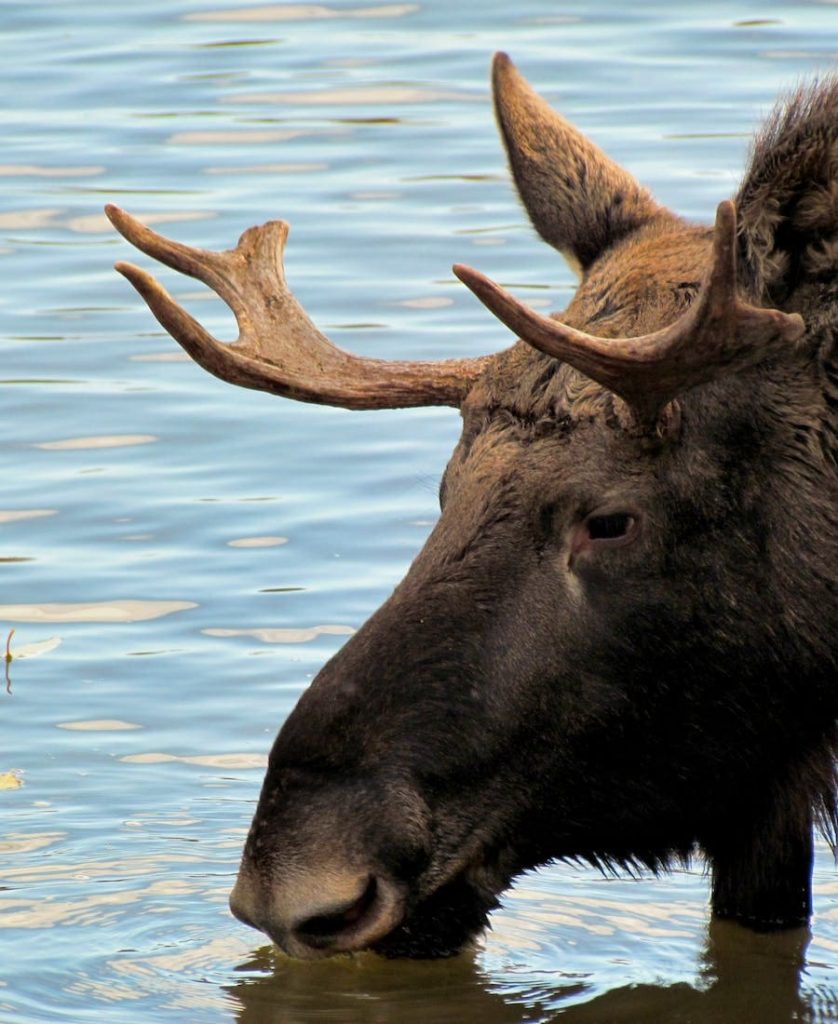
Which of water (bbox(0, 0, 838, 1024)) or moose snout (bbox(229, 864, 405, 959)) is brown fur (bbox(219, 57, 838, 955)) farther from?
water (bbox(0, 0, 838, 1024))

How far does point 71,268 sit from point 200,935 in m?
6.21

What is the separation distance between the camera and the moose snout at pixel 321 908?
547 centimetres

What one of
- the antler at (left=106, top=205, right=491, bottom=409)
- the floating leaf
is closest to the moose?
the antler at (left=106, top=205, right=491, bottom=409)

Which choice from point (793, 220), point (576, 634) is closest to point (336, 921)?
point (576, 634)

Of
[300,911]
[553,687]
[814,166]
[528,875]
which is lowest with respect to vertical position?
[528,875]

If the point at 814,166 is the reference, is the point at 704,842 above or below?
below

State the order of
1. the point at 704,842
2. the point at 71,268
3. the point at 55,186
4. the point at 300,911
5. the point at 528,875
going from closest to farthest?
the point at 300,911
the point at 704,842
the point at 528,875
the point at 71,268
the point at 55,186

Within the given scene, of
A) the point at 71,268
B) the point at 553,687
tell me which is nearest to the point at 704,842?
the point at 553,687

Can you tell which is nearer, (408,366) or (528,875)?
(408,366)

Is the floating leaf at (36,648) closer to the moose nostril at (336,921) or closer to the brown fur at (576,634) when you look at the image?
the brown fur at (576,634)

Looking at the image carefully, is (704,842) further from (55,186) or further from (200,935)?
(55,186)

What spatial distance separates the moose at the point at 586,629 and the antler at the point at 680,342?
2 centimetres

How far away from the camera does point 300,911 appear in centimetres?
546

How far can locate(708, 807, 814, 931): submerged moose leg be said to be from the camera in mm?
6227
